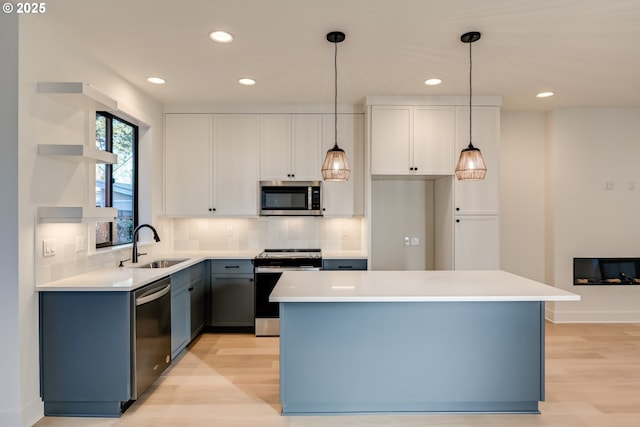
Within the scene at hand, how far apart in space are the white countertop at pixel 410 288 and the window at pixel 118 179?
5.81 ft

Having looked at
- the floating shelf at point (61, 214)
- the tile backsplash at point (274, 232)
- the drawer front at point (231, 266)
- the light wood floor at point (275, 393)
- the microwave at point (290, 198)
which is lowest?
the light wood floor at point (275, 393)

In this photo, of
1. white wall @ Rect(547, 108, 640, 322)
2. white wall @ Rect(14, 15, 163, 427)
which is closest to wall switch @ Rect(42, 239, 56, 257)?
white wall @ Rect(14, 15, 163, 427)

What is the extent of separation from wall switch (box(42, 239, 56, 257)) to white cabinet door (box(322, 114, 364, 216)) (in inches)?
103

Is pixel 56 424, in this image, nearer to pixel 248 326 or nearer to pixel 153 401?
pixel 153 401

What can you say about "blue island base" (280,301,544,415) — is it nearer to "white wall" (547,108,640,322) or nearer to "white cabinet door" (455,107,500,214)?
"white cabinet door" (455,107,500,214)

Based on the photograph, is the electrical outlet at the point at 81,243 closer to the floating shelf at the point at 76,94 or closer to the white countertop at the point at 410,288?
the floating shelf at the point at 76,94

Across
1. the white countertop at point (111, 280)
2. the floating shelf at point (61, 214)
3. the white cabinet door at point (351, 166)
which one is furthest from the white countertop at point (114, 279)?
the white cabinet door at point (351, 166)

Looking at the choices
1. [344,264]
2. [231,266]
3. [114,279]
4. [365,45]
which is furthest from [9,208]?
[344,264]

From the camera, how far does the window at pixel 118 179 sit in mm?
3359

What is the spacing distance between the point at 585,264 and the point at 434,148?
234 centimetres

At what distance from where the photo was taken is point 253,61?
3145 millimetres

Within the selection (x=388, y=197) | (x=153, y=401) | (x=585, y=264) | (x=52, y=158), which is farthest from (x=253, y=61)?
(x=585, y=264)

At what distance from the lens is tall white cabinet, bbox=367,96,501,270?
4.10 m

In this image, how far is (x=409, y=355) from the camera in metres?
2.46
